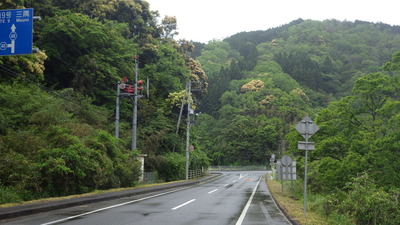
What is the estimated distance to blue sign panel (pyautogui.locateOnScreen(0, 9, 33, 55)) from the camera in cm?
1065

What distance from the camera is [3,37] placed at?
423 inches

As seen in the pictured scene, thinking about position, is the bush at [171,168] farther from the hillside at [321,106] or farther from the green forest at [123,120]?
the hillside at [321,106]

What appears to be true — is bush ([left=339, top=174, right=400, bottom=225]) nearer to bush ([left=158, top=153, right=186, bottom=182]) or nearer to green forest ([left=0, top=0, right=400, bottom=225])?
green forest ([left=0, top=0, right=400, bottom=225])

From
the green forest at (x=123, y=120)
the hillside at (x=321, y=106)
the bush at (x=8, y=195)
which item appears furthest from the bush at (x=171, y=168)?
the bush at (x=8, y=195)

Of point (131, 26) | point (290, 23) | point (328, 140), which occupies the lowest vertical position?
point (328, 140)

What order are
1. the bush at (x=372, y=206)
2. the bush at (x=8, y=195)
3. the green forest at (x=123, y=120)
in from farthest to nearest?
the green forest at (x=123, y=120) → the bush at (x=8, y=195) → the bush at (x=372, y=206)

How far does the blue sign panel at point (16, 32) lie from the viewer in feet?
34.9

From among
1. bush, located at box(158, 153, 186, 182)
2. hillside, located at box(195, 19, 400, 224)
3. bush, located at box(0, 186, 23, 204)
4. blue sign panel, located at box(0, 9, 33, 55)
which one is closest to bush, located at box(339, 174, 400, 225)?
hillside, located at box(195, 19, 400, 224)

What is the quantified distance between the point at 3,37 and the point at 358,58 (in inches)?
4538

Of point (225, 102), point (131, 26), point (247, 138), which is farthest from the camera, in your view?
point (225, 102)

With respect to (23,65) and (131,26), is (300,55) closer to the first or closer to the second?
(131,26)

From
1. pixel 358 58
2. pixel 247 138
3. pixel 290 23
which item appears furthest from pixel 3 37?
pixel 290 23

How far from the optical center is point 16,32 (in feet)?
35.3

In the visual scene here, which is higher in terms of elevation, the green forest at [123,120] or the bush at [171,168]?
the green forest at [123,120]
